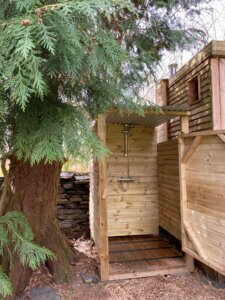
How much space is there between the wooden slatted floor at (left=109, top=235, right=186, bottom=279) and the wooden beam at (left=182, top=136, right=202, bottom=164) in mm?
1470

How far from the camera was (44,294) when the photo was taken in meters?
3.10

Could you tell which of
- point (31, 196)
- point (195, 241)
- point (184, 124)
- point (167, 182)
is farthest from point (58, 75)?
point (167, 182)

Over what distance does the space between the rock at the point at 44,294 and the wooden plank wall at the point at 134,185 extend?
221 centimetres

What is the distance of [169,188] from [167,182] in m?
0.15

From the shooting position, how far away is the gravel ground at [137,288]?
10.3 ft

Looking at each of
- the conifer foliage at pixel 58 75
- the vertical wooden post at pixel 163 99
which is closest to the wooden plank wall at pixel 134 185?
the vertical wooden post at pixel 163 99

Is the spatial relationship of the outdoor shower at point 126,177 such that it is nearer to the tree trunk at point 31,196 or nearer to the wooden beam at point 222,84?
the wooden beam at point 222,84

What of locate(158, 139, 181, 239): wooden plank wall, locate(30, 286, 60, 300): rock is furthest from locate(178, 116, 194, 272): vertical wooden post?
locate(30, 286, 60, 300): rock

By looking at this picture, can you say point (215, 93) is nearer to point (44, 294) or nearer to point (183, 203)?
point (183, 203)

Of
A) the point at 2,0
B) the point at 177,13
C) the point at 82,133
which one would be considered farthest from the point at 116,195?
the point at 2,0

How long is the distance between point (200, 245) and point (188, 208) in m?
0.47

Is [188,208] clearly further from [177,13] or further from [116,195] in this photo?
[177,13]

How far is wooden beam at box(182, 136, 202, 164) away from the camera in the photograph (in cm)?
324

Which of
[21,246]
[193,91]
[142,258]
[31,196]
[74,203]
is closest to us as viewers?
[21,246]
